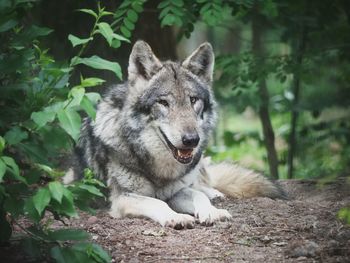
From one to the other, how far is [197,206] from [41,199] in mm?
2333

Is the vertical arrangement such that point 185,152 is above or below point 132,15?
below

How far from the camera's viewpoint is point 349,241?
3.91m

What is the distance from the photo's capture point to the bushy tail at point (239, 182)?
5.90 metres

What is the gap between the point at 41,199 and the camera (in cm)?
301

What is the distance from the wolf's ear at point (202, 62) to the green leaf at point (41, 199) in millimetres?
2958

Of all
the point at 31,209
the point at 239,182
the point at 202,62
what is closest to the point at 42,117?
the point at 31,209

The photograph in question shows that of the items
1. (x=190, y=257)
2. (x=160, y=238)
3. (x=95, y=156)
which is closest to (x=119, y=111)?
(x=95, y=156)

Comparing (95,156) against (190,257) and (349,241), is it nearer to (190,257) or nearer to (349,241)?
(190,257)

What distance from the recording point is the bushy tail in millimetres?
5902

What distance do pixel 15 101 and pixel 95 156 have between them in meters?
2.51

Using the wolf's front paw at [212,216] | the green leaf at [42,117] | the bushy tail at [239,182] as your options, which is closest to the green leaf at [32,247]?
the green leaf at [42,117]

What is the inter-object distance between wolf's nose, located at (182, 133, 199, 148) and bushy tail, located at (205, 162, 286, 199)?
1329mm

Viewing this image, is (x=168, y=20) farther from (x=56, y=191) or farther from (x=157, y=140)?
(x=56, y=191)

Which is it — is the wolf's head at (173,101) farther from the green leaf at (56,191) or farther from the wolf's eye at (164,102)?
the green leaf at (56,191)
